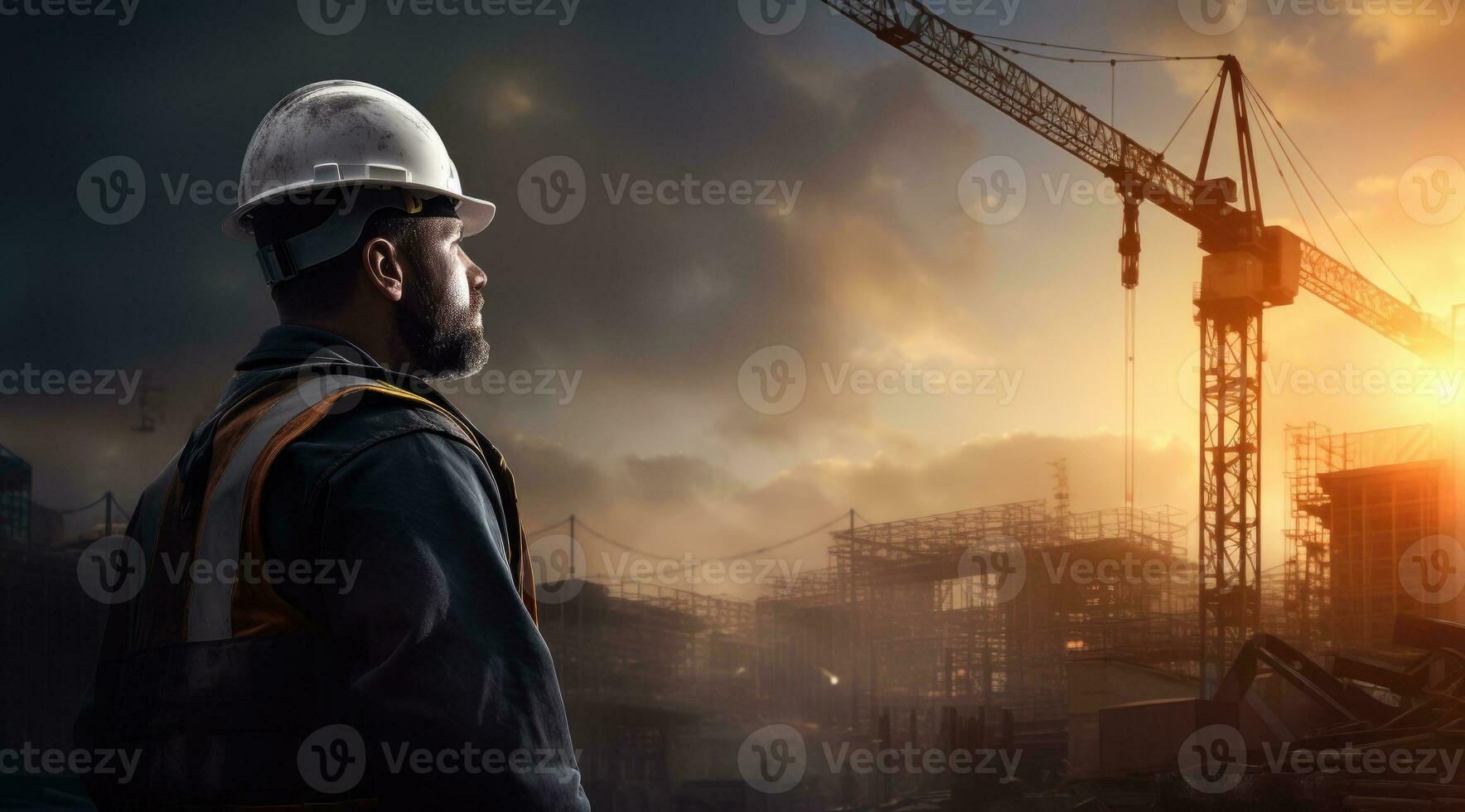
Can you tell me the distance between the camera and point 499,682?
1.21 m

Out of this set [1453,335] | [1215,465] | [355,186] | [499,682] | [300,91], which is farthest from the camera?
[1215,465]

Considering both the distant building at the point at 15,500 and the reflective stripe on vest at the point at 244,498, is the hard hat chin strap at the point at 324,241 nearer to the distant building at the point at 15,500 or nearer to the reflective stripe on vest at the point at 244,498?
the reflective stripe on vest at the point at 244,498

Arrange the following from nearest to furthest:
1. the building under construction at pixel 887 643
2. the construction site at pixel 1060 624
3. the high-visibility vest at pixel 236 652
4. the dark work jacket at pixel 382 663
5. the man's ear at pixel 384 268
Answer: the dark work jacket at pixel 382 663, the high-visibility vest at pixel 236 652, the man's ear at pixel 384 268, the construction site at pixel 1060 624, the building under construction at pixel 887 643

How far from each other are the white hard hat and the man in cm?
3

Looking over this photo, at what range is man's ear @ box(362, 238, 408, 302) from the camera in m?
1.61

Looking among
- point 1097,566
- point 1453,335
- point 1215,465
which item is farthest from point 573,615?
point 1453,335

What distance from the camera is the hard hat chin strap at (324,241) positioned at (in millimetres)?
1609

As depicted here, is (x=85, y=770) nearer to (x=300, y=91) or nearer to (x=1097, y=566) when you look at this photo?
(x=300, y=91)

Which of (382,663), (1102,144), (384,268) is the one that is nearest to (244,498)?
(382,663)

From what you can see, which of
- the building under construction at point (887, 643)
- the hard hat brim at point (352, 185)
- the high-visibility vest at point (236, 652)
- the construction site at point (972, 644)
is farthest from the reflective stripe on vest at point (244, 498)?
the building under construction at point (887, 643)

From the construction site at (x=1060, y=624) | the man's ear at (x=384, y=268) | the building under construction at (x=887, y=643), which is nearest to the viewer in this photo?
the man's ear at (x=384, y=268)

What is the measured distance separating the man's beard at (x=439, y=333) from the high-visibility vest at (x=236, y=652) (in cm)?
21

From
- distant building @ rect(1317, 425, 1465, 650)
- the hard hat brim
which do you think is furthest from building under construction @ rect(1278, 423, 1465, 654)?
the hard hat brim

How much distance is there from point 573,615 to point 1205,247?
26.1 metres
